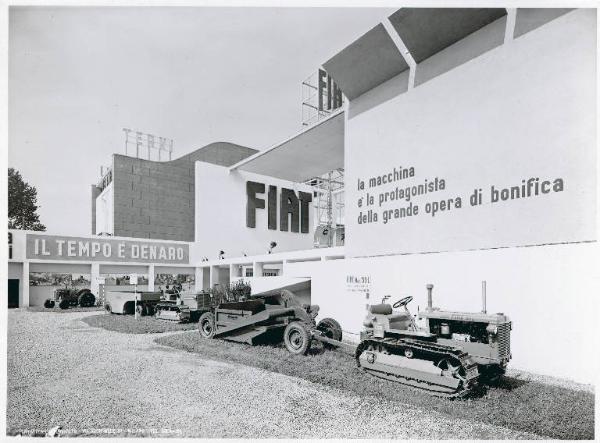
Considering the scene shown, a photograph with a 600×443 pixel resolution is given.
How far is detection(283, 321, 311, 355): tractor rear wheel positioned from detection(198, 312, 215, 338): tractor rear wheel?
2.53 meters

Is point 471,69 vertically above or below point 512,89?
above

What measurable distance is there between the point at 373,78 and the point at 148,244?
19.3 metres

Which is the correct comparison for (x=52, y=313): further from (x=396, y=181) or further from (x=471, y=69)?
(x=471, y=69)

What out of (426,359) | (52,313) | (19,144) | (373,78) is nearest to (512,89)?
(373,78)

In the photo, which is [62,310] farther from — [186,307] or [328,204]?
[328,204]

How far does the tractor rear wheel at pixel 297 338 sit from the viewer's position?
8016 millimetres

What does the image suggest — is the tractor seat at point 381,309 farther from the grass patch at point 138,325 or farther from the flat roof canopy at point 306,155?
the grass patch at point 138,325

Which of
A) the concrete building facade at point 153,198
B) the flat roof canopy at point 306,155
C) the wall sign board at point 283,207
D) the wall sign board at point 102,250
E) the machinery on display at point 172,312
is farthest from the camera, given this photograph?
the concrete building facade at point 153,198

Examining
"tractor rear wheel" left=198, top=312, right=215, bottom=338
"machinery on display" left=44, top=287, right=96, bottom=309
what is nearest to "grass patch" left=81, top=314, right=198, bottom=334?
"tractor rear wheel" left=198, top=312, right=215, bottom=338

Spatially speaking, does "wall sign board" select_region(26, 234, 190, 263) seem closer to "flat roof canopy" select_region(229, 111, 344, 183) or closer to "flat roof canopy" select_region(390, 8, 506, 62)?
"flat roof canopy" select_region(229, 111, 344, 183)

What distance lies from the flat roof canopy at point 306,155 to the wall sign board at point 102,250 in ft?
Answer: 22.9

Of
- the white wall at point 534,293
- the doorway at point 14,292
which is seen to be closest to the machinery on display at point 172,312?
the white wall at point 534,293

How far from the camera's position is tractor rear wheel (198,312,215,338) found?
10.2m

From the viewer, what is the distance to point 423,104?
896 centimetres
